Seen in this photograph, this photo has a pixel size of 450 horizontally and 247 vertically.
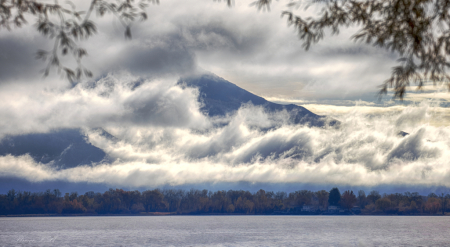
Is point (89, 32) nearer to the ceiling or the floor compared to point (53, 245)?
nearer to the ceiling

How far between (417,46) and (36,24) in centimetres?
1304

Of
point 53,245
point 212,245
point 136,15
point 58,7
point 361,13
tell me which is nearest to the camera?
point 58,7

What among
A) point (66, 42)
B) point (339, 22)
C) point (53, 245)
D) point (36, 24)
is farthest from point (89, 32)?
point (53, 245)

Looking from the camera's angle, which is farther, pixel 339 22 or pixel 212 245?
pixel 212 245

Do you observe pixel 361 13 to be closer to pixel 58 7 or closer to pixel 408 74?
pixel 408 74

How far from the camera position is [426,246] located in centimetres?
9262

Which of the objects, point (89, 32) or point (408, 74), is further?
point (408, 74)

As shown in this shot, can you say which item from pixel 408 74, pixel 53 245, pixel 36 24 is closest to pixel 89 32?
pixel 36 24

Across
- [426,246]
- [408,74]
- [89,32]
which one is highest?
[89,32]

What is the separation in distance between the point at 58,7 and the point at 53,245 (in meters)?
97.4

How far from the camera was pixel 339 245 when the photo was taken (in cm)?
9038

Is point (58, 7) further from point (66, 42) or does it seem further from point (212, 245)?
point (212, 245)

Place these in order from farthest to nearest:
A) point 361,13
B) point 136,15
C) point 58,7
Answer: point 361,13 → point 136,15 → point 58,7

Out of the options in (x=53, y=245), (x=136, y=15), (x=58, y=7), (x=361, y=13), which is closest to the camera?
(x=58, y=7)
